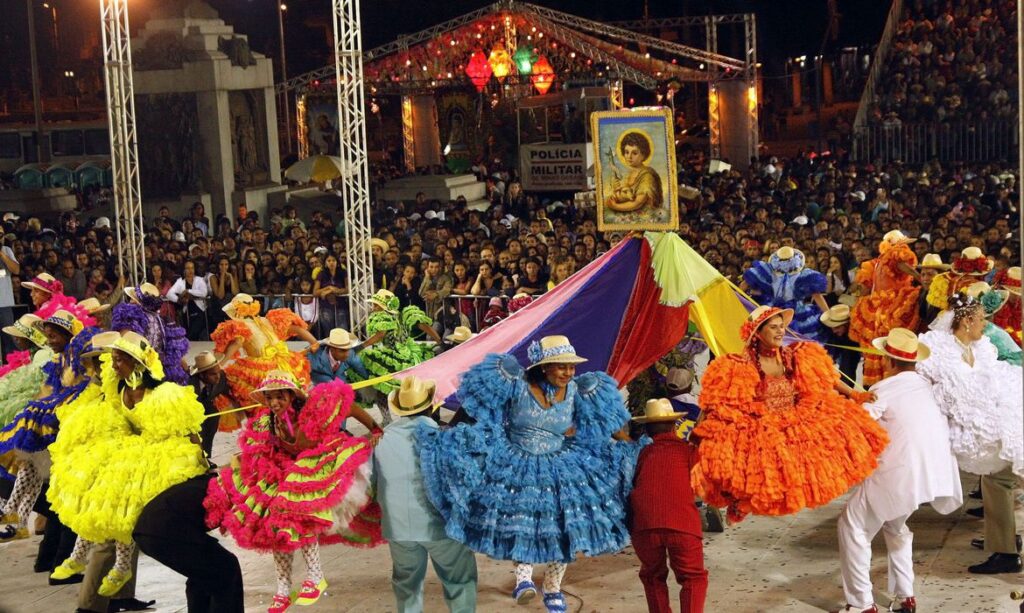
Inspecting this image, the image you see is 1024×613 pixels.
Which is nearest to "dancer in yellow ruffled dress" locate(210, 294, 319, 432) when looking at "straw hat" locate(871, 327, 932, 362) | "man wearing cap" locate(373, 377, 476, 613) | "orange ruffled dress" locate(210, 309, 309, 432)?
"orange ruffled dress" locate(210, 309, 309, 432)

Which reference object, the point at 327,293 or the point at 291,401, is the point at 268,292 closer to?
the point at 327,293

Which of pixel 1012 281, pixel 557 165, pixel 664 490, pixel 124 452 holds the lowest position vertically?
pixel 664 490

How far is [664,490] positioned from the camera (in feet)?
22.8

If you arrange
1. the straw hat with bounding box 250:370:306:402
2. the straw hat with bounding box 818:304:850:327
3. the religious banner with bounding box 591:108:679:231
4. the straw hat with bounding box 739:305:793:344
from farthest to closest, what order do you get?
1. the straw hat with bounding box 818:304:850:327
2. the religious banner with bounding box 591:108:679:231
3. the straw hat with bounding box 739:305:793:344
4. the straw hat with bounding box 250:370:306:402

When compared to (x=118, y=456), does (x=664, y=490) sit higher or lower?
lower

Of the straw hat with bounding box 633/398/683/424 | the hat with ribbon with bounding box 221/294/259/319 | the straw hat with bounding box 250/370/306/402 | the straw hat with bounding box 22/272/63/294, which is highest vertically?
the straw hat with bounding box 22/272/63/294

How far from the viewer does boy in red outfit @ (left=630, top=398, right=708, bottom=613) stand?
6.90 metres

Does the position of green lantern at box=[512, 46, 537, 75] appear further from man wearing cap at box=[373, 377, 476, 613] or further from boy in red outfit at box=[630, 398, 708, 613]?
boy in red outfit at box=[630, 398, 708, 613]

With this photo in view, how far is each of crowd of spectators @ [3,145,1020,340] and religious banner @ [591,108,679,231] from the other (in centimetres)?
255

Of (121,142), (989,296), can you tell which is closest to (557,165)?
(121,142)

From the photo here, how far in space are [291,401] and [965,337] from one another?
3815 mm

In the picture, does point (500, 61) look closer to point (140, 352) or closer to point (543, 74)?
point (543, 74)

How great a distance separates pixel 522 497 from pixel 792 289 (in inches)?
173

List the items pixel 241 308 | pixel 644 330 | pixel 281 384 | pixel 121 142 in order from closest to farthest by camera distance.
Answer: pixel 281 384
pixel 644 330
pixel 241 308
pixel 121 142
